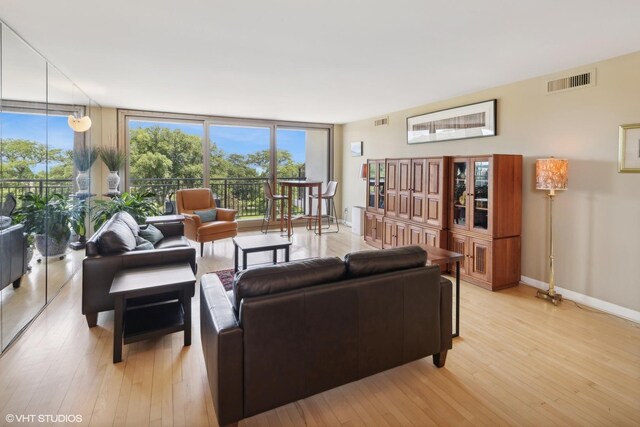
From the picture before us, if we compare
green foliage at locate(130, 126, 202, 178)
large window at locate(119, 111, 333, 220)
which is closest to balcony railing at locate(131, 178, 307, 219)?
large window at locate(119, 111, 333, 220)

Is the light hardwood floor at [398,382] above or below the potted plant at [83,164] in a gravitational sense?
below

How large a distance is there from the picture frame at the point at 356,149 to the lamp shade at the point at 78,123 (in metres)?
4.80

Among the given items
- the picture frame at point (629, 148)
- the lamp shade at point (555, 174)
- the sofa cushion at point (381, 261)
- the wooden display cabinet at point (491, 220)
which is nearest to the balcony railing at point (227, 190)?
the wooden display cabinet at point (491, 220)

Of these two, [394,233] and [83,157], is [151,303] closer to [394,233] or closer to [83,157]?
[83,157]

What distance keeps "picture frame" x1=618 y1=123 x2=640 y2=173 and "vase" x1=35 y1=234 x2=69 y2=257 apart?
17.4 feet

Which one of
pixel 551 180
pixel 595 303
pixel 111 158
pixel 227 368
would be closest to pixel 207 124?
pixel 111 158

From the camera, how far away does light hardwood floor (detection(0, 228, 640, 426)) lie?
1.79 meters

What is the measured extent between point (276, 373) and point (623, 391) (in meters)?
2.11

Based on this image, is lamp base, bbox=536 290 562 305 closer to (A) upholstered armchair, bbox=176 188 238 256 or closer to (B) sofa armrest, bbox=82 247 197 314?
(B) sofa armrest, bbox=82 247 197 314

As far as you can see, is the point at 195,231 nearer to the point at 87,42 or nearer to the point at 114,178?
the point at 114,178

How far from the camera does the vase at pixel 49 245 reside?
2.99 meters

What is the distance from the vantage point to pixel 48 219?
10.5ft

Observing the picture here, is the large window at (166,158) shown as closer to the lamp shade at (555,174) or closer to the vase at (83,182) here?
the vase at (83,182)

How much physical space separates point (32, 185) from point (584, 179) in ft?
16.8
